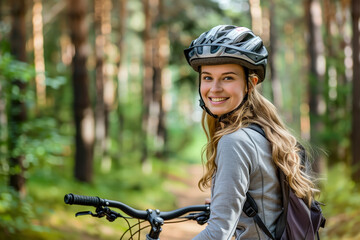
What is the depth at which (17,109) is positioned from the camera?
8.80 metres

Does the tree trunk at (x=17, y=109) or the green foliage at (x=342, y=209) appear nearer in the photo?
the tree trunk at (x=17, y=109)

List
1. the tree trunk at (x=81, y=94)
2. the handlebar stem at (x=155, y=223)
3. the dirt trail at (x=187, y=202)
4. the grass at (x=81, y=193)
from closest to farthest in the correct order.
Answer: the handlebar stem at (x=155, y=223), the grass at (x=81, y=193), the dirt trail at (x=187, y=202), the tree trunk at (x=81, y=94)

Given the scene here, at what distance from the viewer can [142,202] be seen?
14.6 m

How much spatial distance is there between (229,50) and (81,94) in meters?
12.4

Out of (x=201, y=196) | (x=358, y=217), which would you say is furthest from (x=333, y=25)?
(x=358, y=217)

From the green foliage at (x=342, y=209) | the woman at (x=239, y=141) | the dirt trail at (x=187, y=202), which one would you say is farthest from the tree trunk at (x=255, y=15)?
the woman at (x=239, y=141)

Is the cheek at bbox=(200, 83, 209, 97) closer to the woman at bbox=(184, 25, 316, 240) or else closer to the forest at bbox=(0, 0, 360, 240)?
the woman at bbox=(184, 25, 316, 240)

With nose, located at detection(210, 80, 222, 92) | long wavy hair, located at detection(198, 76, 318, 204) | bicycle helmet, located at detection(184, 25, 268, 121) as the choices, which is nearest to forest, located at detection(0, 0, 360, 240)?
long wavy hair, located at detection(198, 76, 318, 204)

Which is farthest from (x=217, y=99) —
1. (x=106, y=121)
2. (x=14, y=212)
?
(x=106, y=121)

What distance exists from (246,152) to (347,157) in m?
12.0

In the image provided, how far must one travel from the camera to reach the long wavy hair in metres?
2.66

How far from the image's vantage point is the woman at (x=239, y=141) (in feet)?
8.12

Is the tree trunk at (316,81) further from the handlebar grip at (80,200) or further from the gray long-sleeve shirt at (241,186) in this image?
the handlebar grip at (80,200)

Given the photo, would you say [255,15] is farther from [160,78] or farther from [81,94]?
[81,94]
